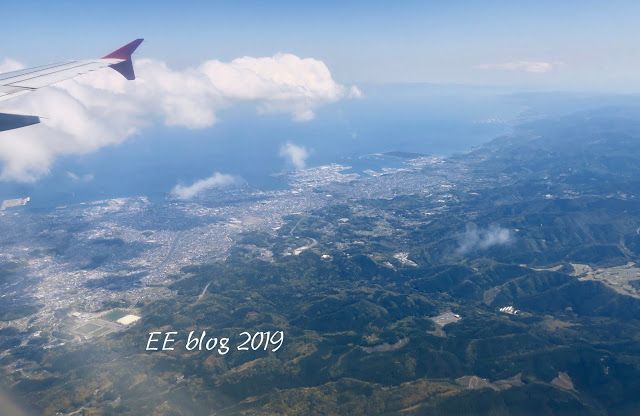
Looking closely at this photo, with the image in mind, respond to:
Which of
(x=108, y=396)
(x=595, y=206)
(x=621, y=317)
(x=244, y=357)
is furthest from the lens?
(x=595, y=206)

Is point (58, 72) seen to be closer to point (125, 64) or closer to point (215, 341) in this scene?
point (125, 64)

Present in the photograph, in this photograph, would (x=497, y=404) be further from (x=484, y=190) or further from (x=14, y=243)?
(x=484, y=190)

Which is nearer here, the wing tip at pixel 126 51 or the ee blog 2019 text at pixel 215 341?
the wing tip at pixel 126 51

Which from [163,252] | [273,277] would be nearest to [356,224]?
[273,277]

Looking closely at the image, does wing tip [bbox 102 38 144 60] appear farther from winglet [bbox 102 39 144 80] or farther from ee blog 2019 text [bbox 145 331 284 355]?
ee blog 2019 text [bbox 145 331 284 355]

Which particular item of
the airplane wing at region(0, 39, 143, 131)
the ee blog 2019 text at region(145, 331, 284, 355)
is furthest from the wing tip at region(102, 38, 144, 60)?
the ee blog 2019 text at region(145, 331, 284, 355)

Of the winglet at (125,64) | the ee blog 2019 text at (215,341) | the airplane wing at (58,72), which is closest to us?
the airplane wing at (58,72)

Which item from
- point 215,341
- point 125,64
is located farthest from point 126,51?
point 215,341

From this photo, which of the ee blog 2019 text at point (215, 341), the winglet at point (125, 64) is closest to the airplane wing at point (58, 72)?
the winglet at point (125, 64)

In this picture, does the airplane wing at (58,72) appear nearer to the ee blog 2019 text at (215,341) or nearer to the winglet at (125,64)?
the winglet at (125,64)
